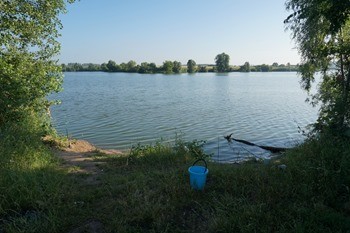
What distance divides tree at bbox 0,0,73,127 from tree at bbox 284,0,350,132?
7.90 m

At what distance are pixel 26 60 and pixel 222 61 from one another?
105 meters

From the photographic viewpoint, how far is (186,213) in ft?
13.1

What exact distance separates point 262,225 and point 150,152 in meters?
4.29

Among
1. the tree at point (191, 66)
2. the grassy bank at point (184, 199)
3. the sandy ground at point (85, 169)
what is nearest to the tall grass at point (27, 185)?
the grassy bank at point (184, 199)

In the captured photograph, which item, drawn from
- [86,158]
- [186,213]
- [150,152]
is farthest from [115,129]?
[186,213]

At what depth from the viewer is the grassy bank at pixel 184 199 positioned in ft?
11.7

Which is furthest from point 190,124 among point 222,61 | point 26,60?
point 222,61

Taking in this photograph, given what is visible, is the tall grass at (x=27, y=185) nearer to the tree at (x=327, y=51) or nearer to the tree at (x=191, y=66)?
the tree at (x=327, y=51)

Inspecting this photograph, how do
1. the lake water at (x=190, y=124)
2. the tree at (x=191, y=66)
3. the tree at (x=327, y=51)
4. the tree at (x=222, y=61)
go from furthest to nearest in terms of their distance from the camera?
the tree at (x=222, y=61) < the tree at (x=191, y=66) < the lake water at (x=190, y=124) < the tree at (x=327, y=51)

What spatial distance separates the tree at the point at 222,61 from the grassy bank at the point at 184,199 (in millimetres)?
107603

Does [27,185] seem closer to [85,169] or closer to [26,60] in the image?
[85,169]

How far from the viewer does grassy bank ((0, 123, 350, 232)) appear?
11.7 ft

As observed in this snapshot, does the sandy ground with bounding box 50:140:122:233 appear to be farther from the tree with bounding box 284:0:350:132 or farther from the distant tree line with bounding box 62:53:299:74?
the distant tree line with bounding box 62:53:299:74

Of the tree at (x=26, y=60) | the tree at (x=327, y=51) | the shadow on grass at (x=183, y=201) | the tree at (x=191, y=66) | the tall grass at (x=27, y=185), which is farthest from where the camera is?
the tree at (x=191, y=66)
